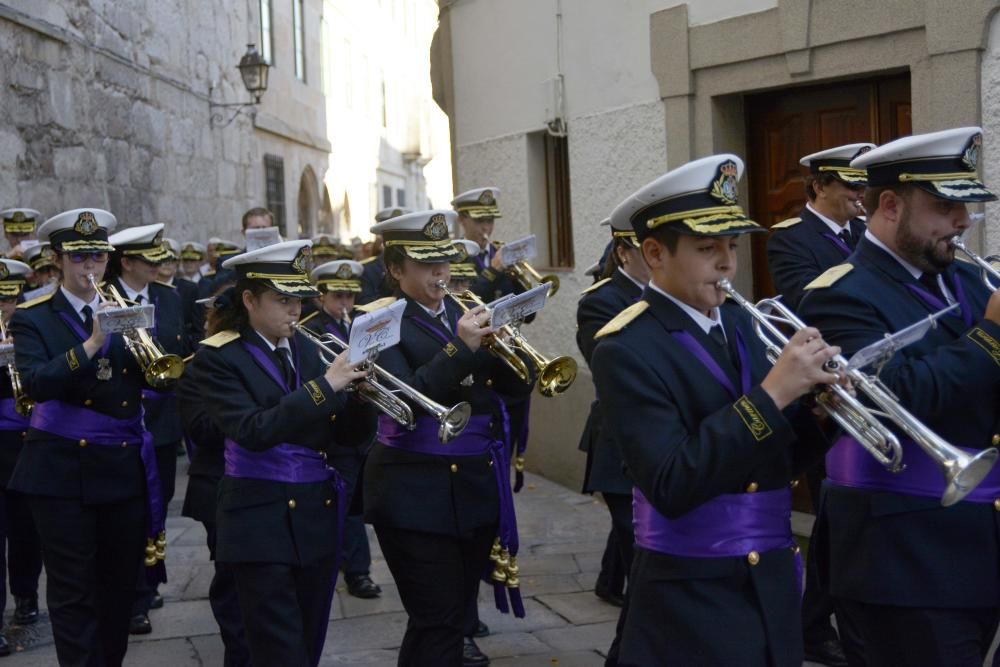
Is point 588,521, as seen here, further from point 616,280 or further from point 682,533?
point 682,533

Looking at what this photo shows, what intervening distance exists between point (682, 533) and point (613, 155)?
636cm

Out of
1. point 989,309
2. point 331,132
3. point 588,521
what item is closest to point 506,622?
point 588,521

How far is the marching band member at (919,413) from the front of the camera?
3566 mm

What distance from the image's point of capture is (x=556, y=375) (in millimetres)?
5582

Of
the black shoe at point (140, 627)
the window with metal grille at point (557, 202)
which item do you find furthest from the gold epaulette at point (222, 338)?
the window with metal grille at point (557, 202)

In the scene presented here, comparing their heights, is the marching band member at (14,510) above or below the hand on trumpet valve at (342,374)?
below

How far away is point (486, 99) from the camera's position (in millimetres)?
11305

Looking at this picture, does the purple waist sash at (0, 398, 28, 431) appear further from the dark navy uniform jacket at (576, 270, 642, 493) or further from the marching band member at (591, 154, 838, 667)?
the marching band member at (591, 154, 838, 667)

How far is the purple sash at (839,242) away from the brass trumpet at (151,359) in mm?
2882

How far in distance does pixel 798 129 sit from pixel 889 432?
17.0ft

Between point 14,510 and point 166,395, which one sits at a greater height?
point 166,395

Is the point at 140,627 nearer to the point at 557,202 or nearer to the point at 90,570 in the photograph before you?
the point at 90,570

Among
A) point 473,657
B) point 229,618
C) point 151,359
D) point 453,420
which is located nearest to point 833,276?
point 453,420

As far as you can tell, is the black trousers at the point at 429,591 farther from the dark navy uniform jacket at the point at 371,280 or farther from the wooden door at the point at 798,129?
the dark navy uniform jacket at the point at 371,280
